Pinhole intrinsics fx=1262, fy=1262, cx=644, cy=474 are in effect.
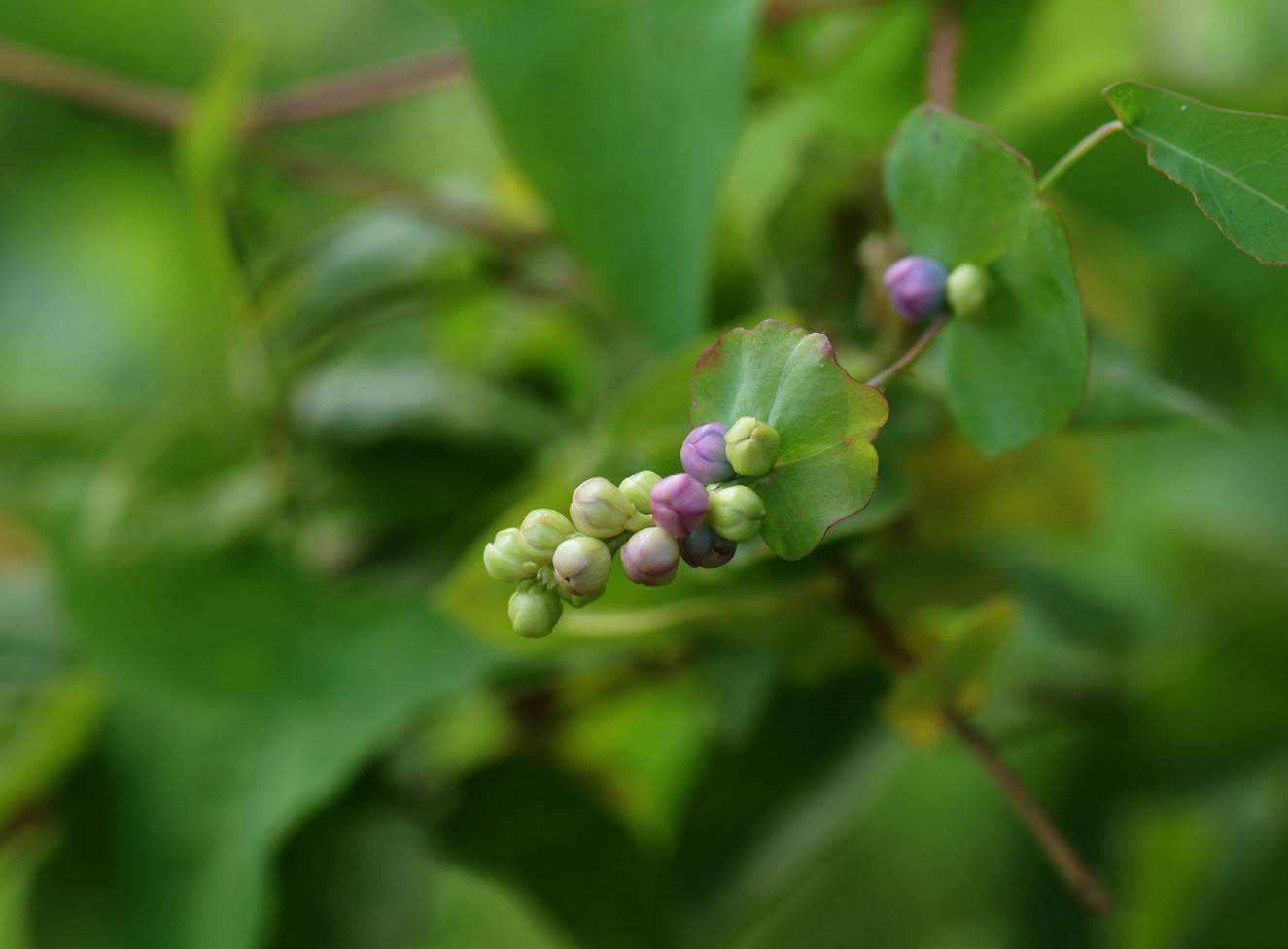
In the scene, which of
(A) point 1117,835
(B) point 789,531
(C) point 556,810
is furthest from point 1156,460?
(B) point 789,531

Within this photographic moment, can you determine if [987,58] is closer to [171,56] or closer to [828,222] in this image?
[828,222]

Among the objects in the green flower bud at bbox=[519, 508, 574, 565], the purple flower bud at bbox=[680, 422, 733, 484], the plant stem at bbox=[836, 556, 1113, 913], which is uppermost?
the green flower bud at bbox=[519, 508, 574, 565]

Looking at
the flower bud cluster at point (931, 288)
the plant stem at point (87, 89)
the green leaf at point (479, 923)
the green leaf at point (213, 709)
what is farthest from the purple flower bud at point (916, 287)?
the green leaf at point (479, 923)

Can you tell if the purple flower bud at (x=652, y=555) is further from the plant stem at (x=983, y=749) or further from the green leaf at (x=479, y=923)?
the green leaf at (x=479, y=923)

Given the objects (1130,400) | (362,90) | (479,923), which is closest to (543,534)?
(1130,400)

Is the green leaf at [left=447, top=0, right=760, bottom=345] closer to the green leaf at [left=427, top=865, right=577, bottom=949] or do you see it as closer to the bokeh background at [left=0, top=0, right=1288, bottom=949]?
the bokeh background at [left=0, top=0, right=1288, bottom=949]

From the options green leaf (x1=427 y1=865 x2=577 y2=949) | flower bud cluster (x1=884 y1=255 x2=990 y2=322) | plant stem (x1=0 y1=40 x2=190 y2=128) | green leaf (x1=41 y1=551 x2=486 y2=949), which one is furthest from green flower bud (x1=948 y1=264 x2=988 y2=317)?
green leaf (x1=427 y1=865 x2=577 y2=949)
